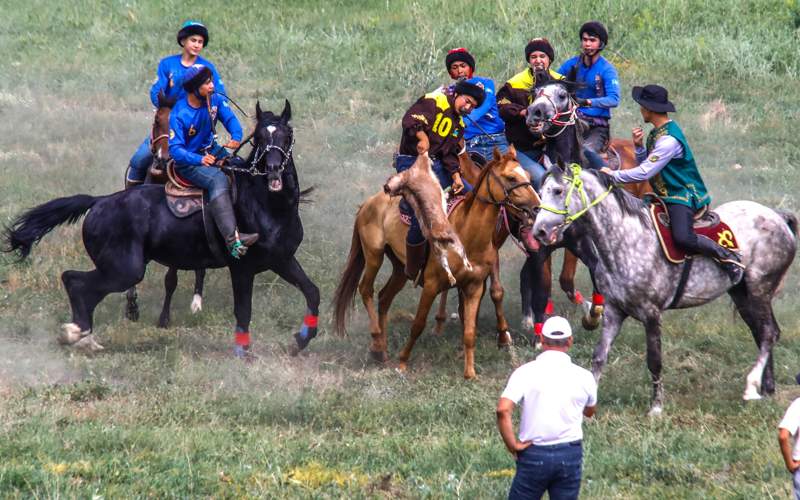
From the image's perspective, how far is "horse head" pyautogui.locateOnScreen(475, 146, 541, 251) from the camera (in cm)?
1258

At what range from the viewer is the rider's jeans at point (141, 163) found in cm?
1509

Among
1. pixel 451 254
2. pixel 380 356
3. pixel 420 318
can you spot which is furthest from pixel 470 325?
pixel 380 356

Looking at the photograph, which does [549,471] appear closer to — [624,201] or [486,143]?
[624,201]

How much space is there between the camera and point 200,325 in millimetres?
15211

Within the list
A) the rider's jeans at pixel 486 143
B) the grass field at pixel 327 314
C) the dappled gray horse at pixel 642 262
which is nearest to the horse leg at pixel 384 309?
the grass field at pixel 327 314

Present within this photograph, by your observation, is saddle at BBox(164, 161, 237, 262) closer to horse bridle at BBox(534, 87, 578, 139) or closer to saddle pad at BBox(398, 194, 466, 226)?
saddle pad at BBox(398, 194, 466, 226)

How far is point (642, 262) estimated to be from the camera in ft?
38.5

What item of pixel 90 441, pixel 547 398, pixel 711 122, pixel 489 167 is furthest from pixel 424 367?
pixel 711 122

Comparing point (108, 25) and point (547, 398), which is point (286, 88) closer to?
point (108, 25)

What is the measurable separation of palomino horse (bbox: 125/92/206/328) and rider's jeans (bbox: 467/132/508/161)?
11.7 feet

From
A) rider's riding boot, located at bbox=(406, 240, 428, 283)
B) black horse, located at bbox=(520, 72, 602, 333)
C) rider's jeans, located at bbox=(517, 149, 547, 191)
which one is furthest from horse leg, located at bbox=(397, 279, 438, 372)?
rider's jeans, located at bbox=(517, 149, 547, 191)

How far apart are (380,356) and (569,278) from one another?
2.78 m

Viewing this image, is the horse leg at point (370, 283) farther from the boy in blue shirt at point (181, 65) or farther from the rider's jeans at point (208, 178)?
the boy in blue shirt at point (181, 65)

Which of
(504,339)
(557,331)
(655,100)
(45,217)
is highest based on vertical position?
(655,100)
